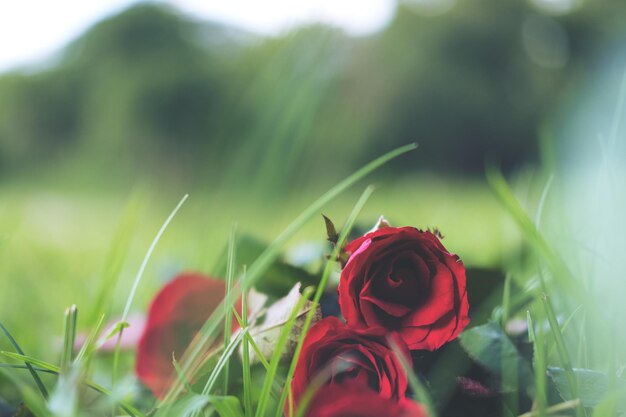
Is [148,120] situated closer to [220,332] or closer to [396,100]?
[396,100]

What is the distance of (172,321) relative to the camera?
0.32 metres

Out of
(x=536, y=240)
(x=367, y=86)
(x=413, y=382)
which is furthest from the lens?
(x=367, y=86)

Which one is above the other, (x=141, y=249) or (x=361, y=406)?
(x=361, y=406)

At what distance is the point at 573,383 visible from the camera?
0.23m

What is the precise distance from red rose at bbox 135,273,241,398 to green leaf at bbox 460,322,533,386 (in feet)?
0.44

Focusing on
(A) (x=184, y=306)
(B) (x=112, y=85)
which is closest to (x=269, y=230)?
(A) (x=184, y=306)

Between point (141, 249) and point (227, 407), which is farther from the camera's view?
point (141, 249)

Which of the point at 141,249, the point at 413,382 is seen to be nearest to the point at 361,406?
the point at 413,382

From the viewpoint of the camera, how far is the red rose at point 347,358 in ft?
0.73

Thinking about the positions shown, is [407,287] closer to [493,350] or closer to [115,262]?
[493,350]

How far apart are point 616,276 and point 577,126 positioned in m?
2.67

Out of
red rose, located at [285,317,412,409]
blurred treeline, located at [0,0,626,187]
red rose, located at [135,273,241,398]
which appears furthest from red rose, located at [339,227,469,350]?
blurred treeline, located at [0,0,626,187]

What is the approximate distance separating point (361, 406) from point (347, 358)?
0.03 meters

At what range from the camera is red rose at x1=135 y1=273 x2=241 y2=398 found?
12.3 inches
